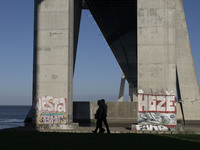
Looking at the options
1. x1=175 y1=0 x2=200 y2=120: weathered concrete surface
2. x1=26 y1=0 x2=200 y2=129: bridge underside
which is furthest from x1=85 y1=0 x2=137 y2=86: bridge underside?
x1=26 y1=0 x2=200 y2=129: bridge underside

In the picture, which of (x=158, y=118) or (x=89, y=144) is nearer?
(x=89, y=144)

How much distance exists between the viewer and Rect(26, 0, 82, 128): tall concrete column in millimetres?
21297

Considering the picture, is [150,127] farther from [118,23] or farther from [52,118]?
[118,23]

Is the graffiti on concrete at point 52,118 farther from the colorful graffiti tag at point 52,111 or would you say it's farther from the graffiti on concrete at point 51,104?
the graffiti on concrete at point 51,104

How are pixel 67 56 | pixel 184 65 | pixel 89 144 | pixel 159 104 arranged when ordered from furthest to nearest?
pixel 184 65, pixel 67 56, pixel 159 104, pixel 89 144

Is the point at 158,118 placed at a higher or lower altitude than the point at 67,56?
lower

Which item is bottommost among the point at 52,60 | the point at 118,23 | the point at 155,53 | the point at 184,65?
the point at 52,60

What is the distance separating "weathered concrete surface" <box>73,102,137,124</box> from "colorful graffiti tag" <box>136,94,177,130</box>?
1603cm

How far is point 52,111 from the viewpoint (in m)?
21.1

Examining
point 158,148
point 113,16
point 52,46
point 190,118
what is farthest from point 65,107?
point 113,16

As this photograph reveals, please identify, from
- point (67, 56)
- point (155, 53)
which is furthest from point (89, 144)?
point (67, 56)

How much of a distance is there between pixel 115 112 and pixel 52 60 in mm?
17349

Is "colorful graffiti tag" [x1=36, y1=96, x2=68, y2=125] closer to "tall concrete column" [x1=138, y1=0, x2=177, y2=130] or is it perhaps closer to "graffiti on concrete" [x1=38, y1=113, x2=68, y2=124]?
"graffiti on concrete" [x1=38, y1=113, x2=68, y2=124]

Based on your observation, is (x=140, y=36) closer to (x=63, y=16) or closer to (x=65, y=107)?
(x=63, y=16)
